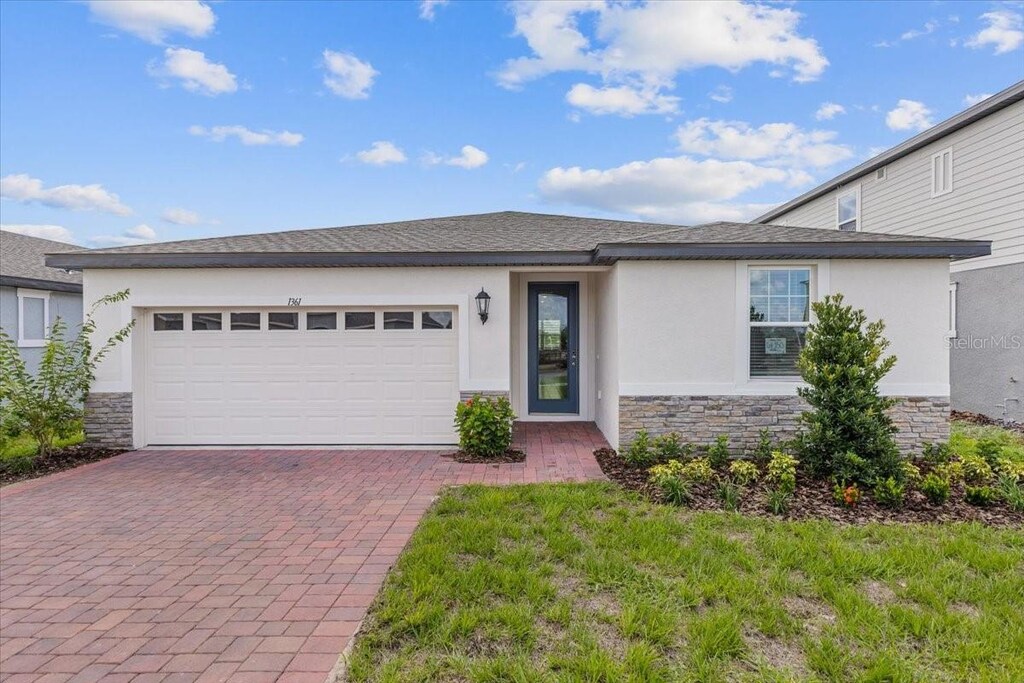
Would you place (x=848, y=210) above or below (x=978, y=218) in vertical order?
above

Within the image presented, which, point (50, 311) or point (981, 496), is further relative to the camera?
point (50, 311)

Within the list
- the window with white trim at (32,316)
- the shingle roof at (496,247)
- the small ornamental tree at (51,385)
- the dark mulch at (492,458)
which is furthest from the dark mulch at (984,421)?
the window with white trim at (32,316)

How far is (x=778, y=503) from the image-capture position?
4945mm

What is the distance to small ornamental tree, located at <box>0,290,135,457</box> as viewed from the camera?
7.14m

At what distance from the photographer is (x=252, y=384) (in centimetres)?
800

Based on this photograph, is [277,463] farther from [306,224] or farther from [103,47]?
[306,224]

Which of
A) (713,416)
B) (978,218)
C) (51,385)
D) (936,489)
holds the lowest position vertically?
(936,489)

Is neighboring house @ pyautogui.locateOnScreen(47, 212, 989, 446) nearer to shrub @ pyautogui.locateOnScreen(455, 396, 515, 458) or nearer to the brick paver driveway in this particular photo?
shrub @ pyautogui.locateOnScreen(455, 396, 515, 458)

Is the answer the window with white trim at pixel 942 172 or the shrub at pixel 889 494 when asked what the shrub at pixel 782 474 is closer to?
the shrub at pixel 889 494

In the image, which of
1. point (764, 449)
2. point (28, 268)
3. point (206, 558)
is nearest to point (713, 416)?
point (764, 449)

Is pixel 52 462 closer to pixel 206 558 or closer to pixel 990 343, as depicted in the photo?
pixel 206 558

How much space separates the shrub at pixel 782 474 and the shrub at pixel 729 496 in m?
0.52

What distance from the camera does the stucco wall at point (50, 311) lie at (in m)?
11.1

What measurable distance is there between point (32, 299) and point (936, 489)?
16.8 m
